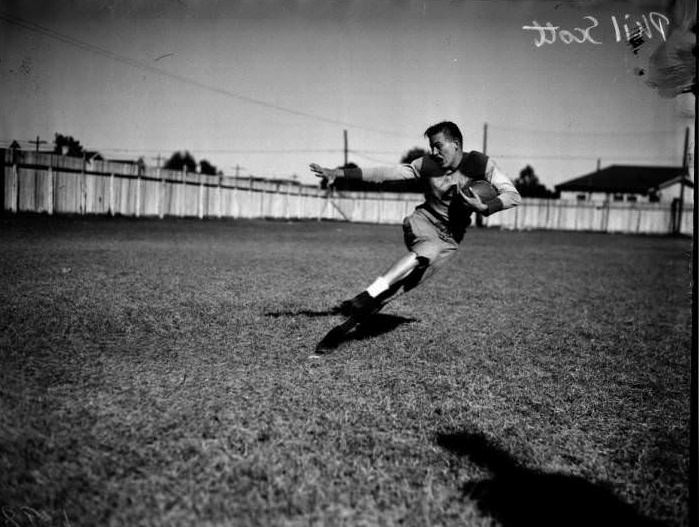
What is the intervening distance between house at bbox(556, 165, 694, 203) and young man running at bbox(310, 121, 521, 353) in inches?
2055

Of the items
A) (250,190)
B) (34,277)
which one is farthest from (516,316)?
(250,190)

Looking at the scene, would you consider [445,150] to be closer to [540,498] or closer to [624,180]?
[540,498]

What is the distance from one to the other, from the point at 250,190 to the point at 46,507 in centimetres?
3203

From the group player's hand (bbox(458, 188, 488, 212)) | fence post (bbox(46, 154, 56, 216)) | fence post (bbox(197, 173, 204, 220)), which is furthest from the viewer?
fence post (bbox(197, 173, 204, 220))

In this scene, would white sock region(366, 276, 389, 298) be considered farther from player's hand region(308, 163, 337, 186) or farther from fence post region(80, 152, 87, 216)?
fence post region(80, 152, 87, 216)

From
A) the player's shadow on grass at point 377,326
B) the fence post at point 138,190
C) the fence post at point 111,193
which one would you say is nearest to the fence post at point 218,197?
the fence post at point 138,190

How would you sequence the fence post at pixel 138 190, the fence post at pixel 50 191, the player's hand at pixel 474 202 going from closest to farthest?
the player's hand at pixel 474 202 → the fence post at pixel 50 191 → the fence post at pixel 138 190

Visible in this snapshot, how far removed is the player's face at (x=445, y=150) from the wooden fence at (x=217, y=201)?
62.4ft

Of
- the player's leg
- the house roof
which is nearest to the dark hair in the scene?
the player's leg

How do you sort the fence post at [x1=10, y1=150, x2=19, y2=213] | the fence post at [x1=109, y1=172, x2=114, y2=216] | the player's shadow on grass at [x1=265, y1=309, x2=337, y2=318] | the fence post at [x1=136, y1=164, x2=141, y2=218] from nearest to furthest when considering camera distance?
the player's shadow on grass at [x1=265, y1=309, x2=337, y2=318] → the fence post at [x1=10, y1=150, x2=19, y2=213] → the fence post at [x1=109, y1=172, x2=114, y2=216] → the fence post at [x1=136, y1=164, x2=141, y2=218]

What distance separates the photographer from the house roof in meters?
51.7

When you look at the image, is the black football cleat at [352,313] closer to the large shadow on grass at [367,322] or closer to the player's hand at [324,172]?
the large shadow on grass at [367,322]

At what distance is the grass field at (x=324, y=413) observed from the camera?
79.3 inches

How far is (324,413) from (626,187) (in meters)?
57.8
